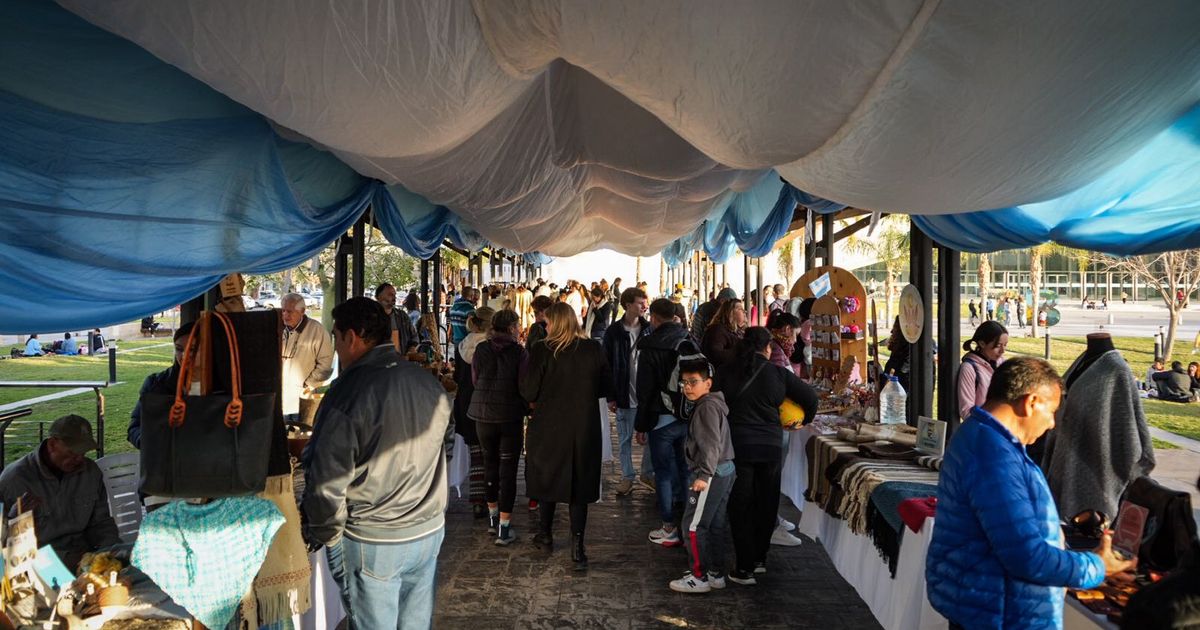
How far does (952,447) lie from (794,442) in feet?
10.7

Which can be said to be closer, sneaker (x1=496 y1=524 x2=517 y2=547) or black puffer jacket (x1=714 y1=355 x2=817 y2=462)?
black puffer jacket (x1=714 y1=355 x2=817 y2=462)

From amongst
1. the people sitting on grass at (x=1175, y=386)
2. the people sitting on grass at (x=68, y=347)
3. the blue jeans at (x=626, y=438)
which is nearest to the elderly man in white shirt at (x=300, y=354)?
the blue jeans at (x=626, y=438)

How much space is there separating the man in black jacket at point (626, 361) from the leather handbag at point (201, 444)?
3923 mm

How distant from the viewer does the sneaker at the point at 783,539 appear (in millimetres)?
5113

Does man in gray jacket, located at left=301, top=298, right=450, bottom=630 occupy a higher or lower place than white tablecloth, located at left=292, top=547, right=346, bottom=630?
higher

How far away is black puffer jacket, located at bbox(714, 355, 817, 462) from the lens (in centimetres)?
420

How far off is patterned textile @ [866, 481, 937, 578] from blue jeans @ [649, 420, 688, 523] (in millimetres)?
1616

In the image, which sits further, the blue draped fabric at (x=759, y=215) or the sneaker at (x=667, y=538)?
the blue draped fabric at (x=759, y=215)

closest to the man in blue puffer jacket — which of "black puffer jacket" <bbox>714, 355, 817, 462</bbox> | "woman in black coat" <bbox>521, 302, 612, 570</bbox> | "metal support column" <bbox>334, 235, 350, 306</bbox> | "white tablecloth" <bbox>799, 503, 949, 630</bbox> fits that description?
"white tablecloth" <bbox>799, 503, 949, 630</bbox>

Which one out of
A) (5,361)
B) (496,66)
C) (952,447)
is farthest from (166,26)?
(5,361)

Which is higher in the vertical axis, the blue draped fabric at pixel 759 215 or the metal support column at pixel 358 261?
the blue draped fabric at pixel 759 215

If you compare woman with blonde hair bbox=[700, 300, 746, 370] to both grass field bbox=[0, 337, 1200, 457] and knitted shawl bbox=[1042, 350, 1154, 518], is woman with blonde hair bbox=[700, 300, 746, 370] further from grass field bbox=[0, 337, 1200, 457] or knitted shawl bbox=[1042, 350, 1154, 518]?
grass field bbox=[0, 337, 1200, 457]

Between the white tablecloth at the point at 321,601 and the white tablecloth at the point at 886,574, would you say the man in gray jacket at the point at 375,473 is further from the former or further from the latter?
the white tablecloth at the point at 886,574

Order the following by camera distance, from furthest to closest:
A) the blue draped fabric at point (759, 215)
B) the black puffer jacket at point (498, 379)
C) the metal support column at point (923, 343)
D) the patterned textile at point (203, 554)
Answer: the blue draped fabric at point (759, 215) → the metal support column at point (923, 343) → the black puffer jacket at point (498, 379) → the patterned textile at point (203, 554)
